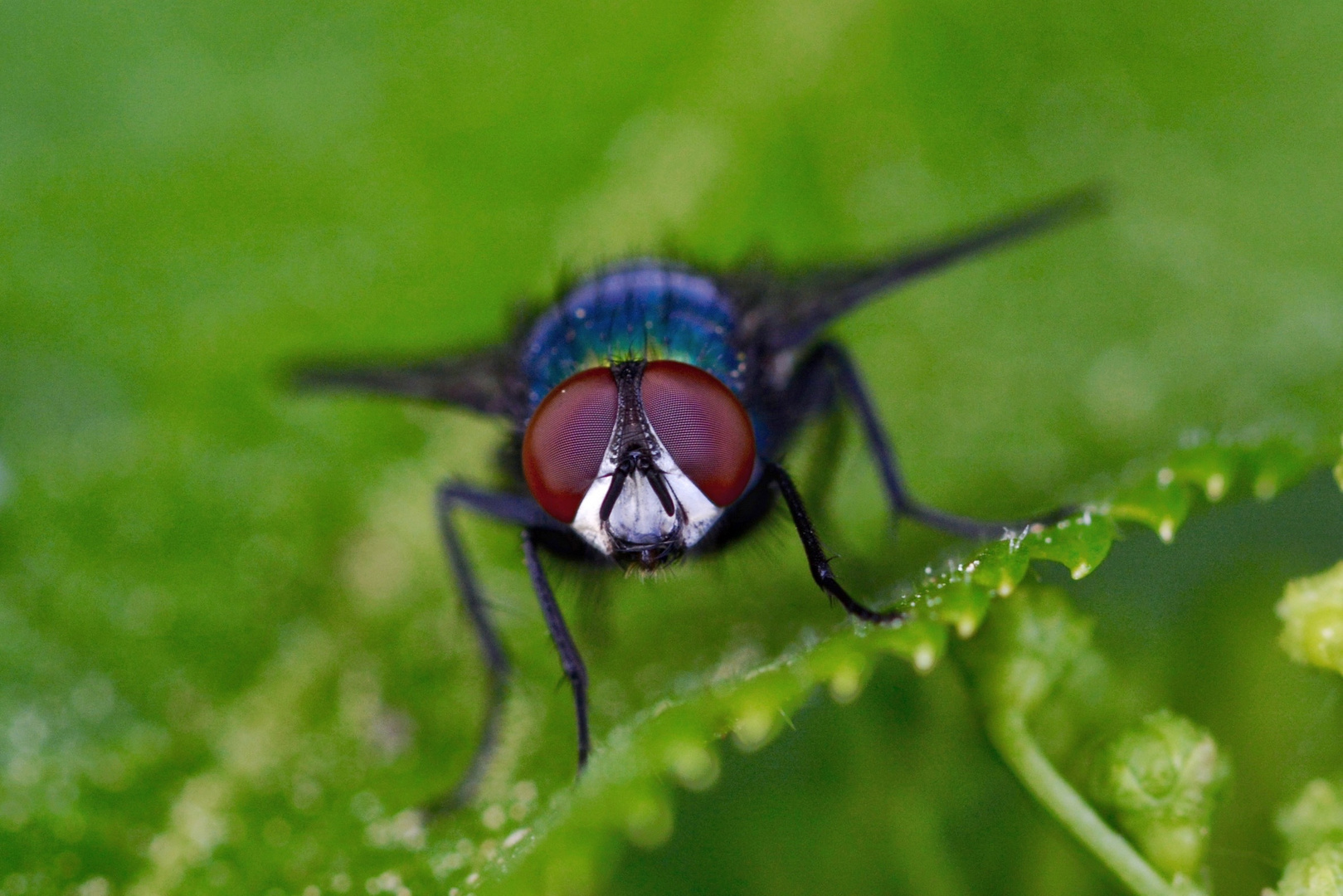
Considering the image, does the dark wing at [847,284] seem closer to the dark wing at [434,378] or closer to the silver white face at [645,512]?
the dark wing at [434,378]

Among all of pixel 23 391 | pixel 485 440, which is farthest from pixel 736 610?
pixel 23 391

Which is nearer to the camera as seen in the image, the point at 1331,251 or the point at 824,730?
the point at 824,730

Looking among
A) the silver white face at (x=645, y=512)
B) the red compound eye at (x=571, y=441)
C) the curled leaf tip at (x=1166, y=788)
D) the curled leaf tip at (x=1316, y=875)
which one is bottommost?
the curled leaf tip at (x=1316, y=875)

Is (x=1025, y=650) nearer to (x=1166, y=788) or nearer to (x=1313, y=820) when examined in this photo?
(x=1166, y=788)

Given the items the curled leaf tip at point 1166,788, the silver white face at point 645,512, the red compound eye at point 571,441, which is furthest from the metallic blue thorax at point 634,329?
the curled leaf tip at point 1166,788

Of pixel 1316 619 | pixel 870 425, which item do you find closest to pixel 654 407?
pixel 870 425

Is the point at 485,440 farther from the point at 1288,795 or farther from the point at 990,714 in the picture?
the point at 1288,795

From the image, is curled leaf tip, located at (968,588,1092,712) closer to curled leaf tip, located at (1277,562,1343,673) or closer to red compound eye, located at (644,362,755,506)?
curled leaf tip, located at (1277,562,1343,673)
